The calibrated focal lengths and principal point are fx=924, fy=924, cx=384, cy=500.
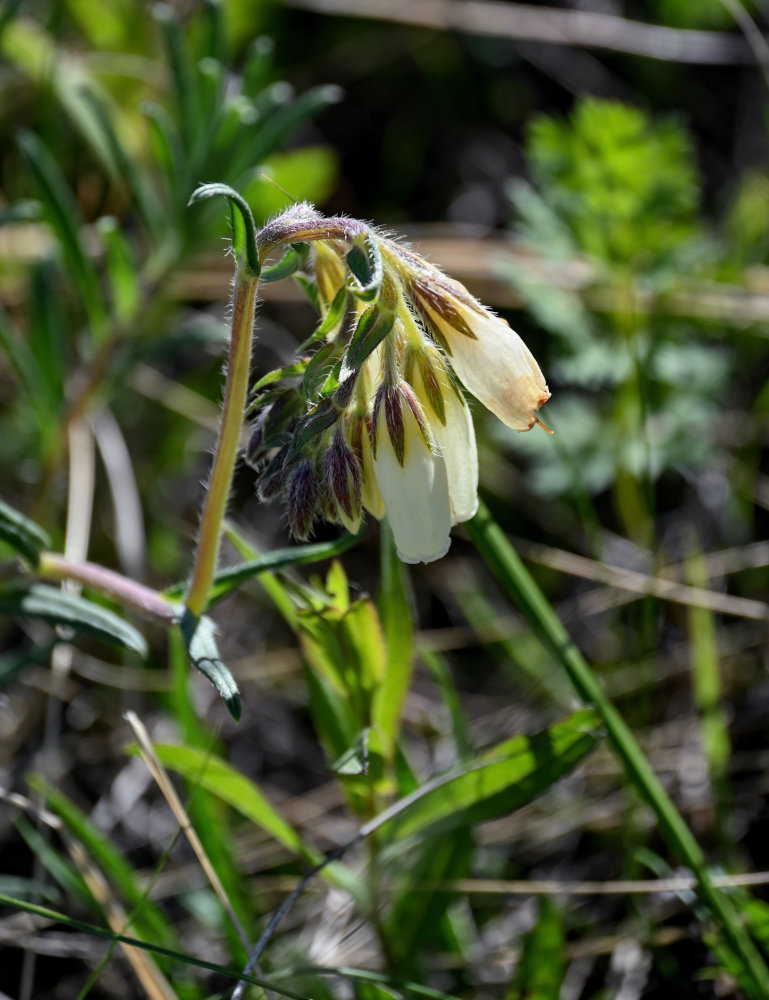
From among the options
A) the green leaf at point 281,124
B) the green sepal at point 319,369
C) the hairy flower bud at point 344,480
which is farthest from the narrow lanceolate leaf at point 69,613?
the green leaf at point 281,124

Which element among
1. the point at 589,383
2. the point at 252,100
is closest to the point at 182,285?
the point at 252,100

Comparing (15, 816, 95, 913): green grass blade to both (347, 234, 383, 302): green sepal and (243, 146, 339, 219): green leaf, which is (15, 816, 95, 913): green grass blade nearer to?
(347, 234, 383, 302): green sepal

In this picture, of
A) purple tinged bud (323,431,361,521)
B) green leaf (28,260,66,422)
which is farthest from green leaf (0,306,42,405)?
purple tinged bud (323,431,361,521)

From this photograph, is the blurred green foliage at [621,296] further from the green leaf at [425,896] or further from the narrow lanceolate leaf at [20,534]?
the narrow lanceolate leaf at [20,534]

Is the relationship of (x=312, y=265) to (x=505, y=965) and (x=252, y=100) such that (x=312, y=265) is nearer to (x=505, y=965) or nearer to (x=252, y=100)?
(x=252, y=100)

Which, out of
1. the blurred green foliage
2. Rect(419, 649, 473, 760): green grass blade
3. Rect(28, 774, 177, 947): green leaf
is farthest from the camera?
the blurred green foliage

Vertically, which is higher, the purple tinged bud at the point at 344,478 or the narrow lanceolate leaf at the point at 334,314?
the narrow lanceolate leaf at the point at 334,314

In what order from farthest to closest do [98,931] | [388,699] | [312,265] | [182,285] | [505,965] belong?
[182,285] → [505,965] → [388,699] → [312,265] → [98,931]
